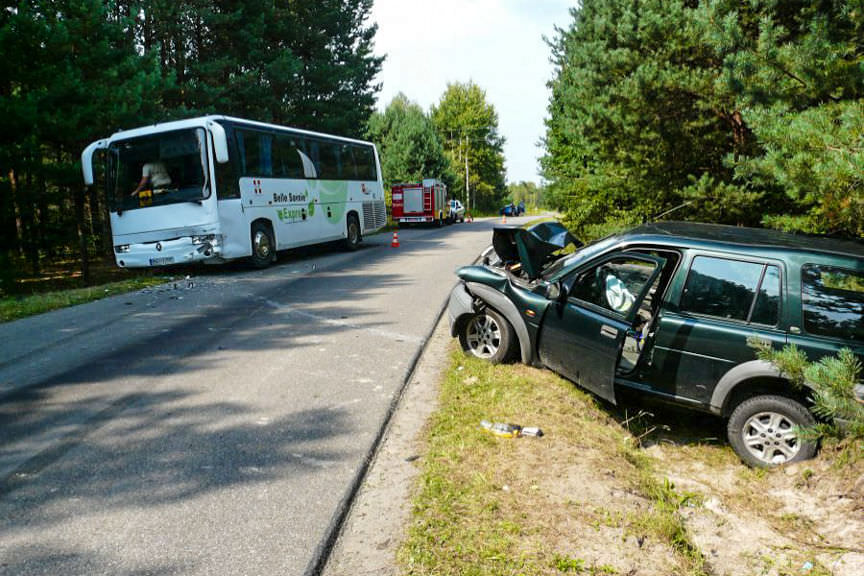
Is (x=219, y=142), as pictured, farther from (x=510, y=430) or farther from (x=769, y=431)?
(x=769, y=431)

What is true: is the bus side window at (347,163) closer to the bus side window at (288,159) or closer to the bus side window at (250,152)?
the bus side window at (288,159)

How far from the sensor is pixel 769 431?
4.24 m

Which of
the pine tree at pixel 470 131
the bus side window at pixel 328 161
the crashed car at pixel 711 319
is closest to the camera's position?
the crashed car at pixel 711 319

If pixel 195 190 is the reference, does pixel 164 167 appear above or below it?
above

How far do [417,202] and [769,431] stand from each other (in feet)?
111

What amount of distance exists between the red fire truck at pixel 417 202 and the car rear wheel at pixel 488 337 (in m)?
31.1

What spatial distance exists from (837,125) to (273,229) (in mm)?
13539

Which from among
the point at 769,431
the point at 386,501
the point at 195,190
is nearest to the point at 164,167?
the point at 195,190

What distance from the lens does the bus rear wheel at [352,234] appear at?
1984 centimetres

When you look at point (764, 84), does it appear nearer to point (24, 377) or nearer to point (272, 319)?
point (272, 319)

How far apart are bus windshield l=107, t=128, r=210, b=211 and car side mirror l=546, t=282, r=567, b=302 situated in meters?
10.2

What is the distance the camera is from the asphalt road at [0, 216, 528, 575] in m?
3.21

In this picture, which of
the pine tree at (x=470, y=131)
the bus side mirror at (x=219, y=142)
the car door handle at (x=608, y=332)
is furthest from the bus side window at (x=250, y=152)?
the pine tree at (x=470, y=131)

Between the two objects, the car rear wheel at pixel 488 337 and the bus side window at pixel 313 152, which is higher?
the bus side window at pixel 313 152
